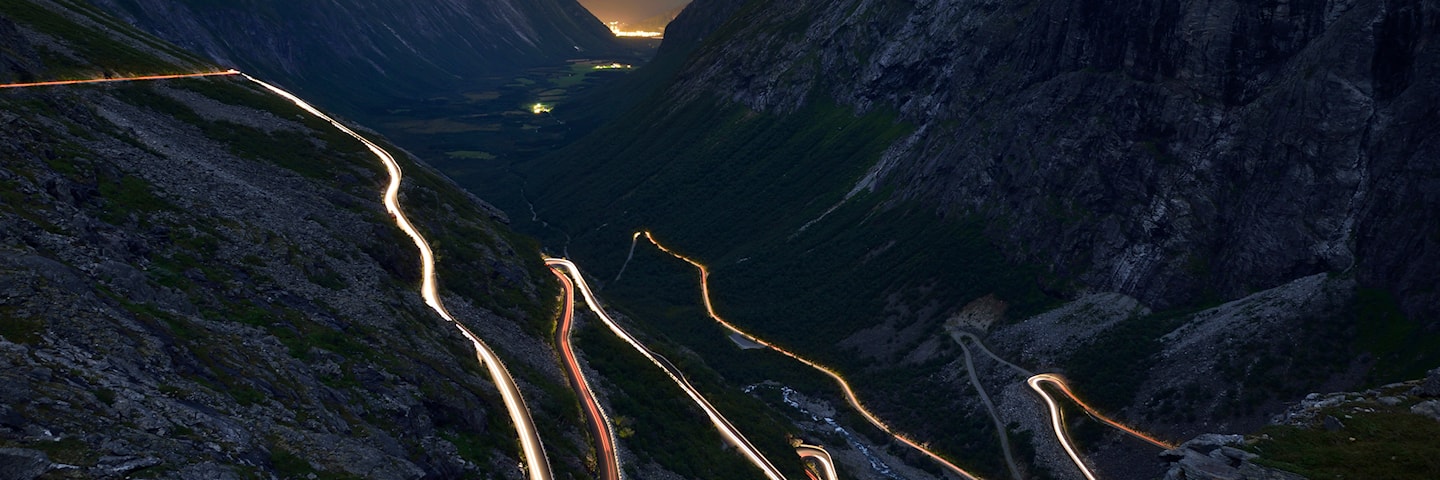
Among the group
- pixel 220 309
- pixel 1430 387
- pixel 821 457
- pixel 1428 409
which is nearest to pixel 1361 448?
A: pixel 1428 409

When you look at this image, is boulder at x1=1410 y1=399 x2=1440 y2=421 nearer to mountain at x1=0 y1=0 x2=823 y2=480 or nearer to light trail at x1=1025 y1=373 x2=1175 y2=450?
light trail at x1=1025 y1=373 x2=1175 y2=450

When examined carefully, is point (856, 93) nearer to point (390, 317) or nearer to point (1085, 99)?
point (1085, 99)

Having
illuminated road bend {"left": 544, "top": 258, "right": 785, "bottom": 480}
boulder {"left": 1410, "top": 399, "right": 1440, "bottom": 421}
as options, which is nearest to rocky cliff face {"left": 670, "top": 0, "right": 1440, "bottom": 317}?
boulder {"left": 1410, "top": 399, "right": 1440, "bottom": 421}

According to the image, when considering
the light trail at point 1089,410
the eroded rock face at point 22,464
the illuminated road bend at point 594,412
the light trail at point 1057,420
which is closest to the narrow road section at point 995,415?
the light trail at point 1057,420

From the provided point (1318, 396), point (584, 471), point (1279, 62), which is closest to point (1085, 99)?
point (1279, 62)

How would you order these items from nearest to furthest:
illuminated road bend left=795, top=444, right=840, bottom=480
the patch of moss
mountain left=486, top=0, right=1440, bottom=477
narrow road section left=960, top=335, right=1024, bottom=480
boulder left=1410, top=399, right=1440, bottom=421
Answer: the patch of moss
boulder left=1410, top=399, right=1440, bottom=421
mountain left=486, top=0, right=1440, bottom=477
illuminated road bend left=795, top=444, right=840, bottom=480
narrow road section left=960, top=335, right=1024, bottom=480

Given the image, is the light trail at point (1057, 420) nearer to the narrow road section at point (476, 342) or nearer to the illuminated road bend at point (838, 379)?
the illuminated road bend at point (838, 379)

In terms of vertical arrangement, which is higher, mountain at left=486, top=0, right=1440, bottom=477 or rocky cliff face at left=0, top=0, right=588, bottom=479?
mountain at left=486, top=0, right=1440, bottom=477

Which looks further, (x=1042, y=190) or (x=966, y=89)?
(x=966, y=89)
